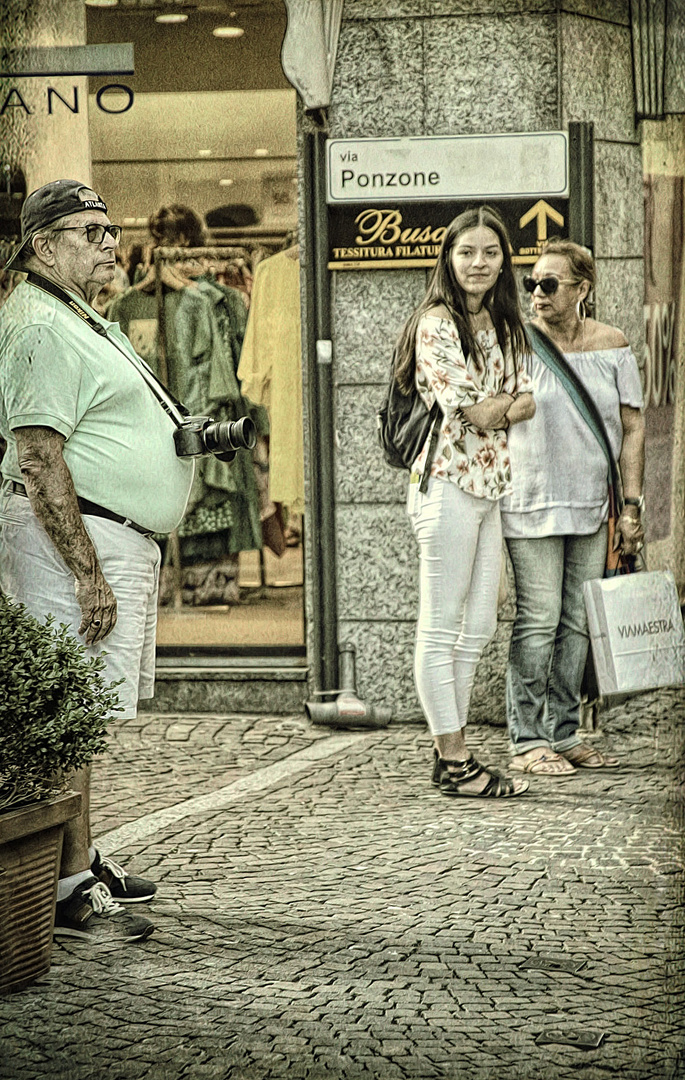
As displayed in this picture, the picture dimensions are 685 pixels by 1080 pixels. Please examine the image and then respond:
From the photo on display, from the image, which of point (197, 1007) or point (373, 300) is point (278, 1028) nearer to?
point (197, 1007)

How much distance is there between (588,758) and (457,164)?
1.94 meters

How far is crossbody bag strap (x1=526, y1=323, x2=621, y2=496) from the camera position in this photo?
505 centimetres

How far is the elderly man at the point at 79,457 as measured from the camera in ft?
14.6

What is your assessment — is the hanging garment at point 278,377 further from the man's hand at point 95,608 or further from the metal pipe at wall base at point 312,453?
the man's hand at point 95,608

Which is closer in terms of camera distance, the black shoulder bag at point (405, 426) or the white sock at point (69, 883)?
the white sock at point (69, 883)

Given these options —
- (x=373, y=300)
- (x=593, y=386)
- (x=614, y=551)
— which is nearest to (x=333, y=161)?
(x=373, y=300)

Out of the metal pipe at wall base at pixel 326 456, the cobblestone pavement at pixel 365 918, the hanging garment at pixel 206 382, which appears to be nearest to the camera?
the cobblestone pavement at pixel 365 918

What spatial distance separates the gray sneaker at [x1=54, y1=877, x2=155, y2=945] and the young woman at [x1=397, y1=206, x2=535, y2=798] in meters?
1.23

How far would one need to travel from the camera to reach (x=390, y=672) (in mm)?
5598

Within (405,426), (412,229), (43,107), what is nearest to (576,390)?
(405,426)

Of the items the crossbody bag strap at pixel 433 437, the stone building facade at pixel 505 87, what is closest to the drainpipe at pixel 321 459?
the stone building facade at pixel 505 87

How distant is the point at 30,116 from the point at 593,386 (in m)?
1.93

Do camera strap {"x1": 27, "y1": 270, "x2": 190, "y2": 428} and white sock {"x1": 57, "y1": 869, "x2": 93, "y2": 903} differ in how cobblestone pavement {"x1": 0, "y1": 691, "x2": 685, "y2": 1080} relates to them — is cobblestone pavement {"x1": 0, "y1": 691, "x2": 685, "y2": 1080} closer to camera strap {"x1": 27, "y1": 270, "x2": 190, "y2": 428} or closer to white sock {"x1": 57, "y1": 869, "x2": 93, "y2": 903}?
white sock {"x1": 57, "y1": 869, "x2": 93, "y2": 903}

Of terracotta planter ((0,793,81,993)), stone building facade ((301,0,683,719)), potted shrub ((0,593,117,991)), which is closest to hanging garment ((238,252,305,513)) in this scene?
stone building facade ((301,0,683,719))
